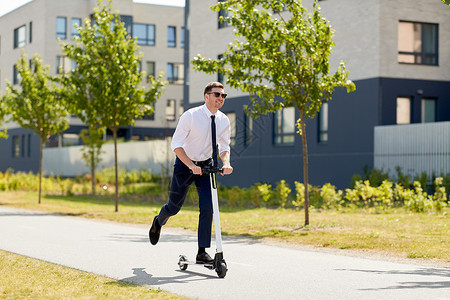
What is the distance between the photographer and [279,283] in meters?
7.66

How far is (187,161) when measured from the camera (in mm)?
7828

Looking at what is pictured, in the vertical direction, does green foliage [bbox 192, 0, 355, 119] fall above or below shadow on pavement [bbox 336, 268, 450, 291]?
above

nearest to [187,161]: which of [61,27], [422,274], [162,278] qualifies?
[162,278]

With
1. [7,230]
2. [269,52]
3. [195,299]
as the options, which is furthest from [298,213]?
[195,299]

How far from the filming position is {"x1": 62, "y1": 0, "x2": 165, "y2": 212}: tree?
20469 mm

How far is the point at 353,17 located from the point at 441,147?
21.8ft

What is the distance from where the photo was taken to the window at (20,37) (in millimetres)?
56719

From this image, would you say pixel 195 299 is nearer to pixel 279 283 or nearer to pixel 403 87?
pixel 279 283

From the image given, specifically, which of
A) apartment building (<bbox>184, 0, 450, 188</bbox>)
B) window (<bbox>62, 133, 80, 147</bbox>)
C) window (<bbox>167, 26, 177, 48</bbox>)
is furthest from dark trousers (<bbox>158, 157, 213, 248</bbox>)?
window (<bbox>167, 26, 177, 48</bbox>)

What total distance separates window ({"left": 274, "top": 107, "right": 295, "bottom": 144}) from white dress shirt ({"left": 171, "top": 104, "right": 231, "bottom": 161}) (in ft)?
74.6

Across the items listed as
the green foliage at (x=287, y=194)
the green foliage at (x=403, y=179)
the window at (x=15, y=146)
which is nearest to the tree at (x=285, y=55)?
the green foliage at (x=287, y=194)

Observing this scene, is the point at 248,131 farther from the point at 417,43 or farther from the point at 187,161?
the point at 187,161

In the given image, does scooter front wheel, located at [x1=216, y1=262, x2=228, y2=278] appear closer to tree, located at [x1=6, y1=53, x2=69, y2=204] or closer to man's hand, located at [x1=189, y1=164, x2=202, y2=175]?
man's hand, located at [x1=189, y1=164, x2=202, y2=175]

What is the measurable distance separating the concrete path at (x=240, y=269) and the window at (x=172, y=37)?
44.1 m
